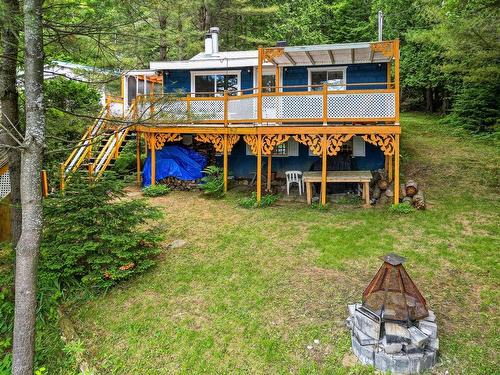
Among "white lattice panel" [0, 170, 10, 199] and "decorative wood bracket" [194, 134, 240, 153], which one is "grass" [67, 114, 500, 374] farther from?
"white lattice panel" [0, 170, 10, 199]

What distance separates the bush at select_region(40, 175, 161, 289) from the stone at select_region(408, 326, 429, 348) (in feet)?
15.3

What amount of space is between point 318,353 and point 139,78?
16.4 m

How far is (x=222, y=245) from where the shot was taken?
330 inches

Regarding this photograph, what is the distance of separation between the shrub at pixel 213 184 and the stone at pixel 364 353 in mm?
7984

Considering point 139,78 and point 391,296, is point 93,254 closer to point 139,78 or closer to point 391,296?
point 391,296

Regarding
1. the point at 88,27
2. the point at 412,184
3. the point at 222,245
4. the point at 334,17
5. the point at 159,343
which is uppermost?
the point at 334,17

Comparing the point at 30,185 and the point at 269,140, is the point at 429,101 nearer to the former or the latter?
the point at 269,140

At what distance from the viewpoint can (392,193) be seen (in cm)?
1102

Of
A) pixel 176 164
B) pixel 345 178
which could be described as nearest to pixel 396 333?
pixel 345 178

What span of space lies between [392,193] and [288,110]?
3.97 m

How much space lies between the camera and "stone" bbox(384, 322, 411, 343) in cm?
450

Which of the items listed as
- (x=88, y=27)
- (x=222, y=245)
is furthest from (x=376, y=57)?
(x=88, y=27)

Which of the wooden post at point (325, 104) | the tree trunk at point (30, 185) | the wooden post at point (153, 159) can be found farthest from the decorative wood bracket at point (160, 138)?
the tree trunk at point (30, 185)

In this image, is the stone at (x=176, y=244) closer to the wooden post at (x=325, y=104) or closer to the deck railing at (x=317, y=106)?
the deck railing at (x=317, y=106)
